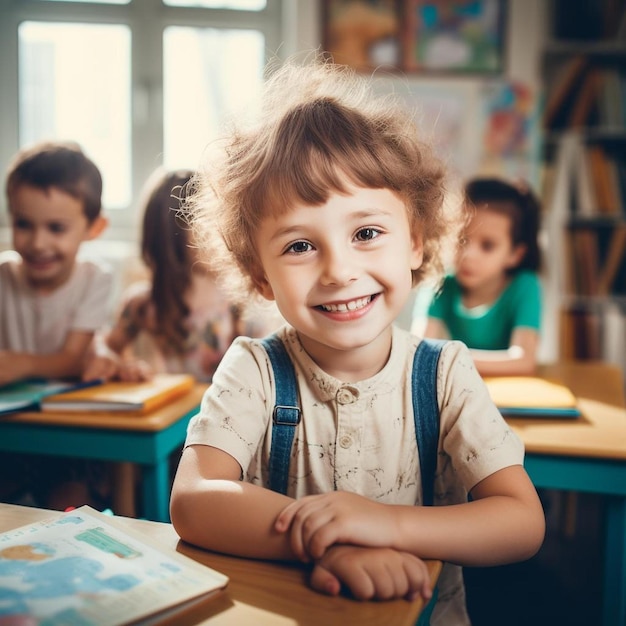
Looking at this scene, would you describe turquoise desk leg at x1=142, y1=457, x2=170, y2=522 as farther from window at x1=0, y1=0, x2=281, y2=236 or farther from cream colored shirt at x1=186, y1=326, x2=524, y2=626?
window at x1=0, y1=0, x2=281, y2=236

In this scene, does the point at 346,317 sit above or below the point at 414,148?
below

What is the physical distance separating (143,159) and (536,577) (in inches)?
115

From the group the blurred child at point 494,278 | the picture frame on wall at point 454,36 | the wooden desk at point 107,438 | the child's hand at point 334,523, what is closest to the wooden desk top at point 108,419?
the wooden desk at point 107,438

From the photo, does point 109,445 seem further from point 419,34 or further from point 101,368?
point 419,34

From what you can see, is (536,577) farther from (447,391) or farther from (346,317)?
(346,317)

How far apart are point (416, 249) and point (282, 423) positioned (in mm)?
350

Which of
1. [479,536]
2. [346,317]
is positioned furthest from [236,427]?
[479,536]

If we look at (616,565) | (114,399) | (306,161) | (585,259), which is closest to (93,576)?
(306,161)

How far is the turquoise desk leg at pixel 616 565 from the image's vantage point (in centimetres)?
117

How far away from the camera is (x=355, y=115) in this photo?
38.7 inches

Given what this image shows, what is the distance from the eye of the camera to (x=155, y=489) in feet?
4.46

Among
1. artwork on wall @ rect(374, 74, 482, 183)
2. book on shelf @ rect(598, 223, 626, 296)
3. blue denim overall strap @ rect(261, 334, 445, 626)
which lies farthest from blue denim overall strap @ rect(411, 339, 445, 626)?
artwork on wall @ rect(374, 74, 482, 183)

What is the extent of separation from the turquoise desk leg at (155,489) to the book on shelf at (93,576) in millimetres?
572

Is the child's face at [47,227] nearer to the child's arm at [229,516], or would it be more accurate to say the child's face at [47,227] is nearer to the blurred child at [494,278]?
the blurred child at [494,278]
